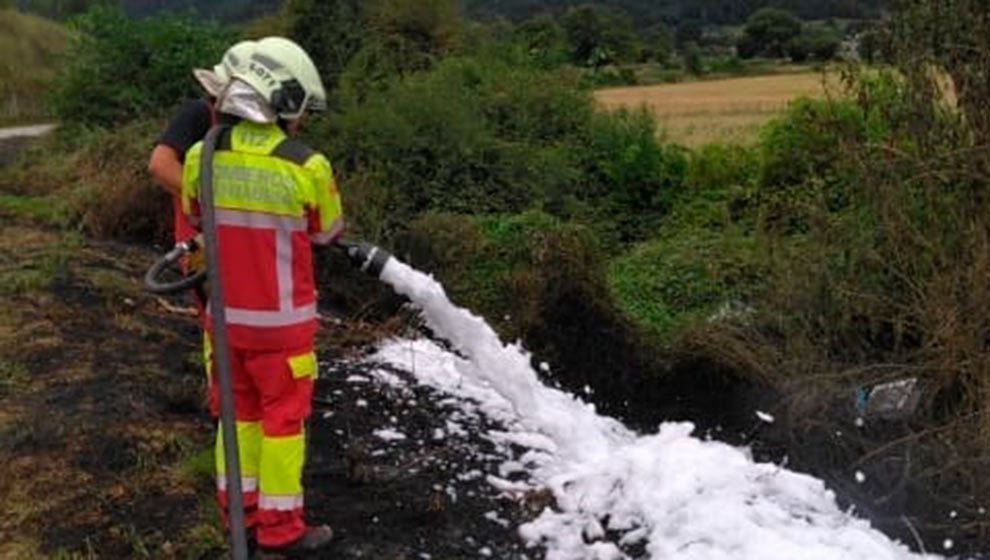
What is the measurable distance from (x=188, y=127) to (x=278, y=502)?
4.99ft

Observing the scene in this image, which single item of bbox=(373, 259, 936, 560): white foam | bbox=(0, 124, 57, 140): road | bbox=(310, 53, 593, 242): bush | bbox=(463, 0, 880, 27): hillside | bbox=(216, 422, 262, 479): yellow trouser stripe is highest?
bbox=(463, 0, 880, 27): hillside

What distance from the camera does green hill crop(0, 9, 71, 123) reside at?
123ft

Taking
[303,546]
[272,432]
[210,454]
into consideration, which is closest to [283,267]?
[272,432]

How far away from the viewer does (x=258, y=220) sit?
404 cm

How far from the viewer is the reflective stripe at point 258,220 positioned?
13.2ft

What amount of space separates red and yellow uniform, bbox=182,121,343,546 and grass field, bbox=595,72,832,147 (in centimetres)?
621

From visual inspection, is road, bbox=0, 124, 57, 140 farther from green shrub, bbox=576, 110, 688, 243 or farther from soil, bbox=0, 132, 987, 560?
soil, bbox=0, 132, 987, 560

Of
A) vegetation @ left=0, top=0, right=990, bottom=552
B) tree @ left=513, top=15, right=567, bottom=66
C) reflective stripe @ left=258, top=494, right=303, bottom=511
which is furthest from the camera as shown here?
tree @ left=513, top=15, right=567, bottom=66

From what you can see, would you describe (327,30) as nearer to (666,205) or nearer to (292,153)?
(666,205)

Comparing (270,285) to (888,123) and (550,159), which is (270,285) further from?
(550,159)

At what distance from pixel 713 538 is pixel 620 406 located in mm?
2710

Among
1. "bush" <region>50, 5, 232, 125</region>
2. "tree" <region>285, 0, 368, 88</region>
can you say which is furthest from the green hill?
"tree" <region>285, 0, 368, 88</region>

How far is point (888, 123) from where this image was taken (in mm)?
5906

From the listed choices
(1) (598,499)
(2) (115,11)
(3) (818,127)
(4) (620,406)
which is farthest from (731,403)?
(2) (115,11)
